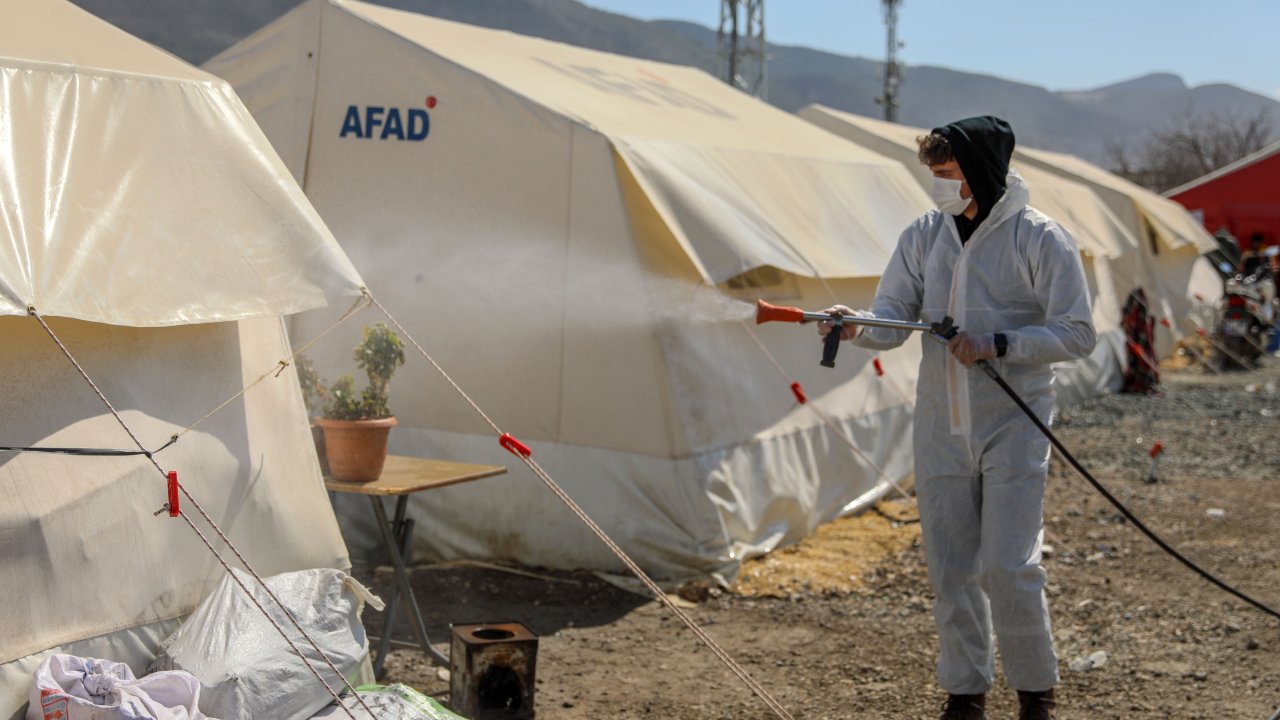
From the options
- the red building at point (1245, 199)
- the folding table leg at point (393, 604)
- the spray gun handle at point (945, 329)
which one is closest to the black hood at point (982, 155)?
the spray gun handle at point (945, 329)

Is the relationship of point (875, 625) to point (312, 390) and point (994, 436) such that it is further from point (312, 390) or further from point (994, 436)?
point (312, 390)

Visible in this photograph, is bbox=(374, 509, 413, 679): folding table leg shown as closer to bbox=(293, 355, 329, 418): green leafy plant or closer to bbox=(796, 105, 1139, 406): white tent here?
bbox=(293, 355, 329, 418): green leafy plant

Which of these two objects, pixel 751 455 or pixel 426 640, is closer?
pixel 426 640

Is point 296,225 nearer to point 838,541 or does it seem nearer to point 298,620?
point 298,620

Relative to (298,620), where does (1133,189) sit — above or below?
above

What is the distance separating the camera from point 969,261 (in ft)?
12.6

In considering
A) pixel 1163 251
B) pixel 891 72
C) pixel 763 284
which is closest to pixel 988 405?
pixel 763 284

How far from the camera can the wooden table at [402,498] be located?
→ 422 cm

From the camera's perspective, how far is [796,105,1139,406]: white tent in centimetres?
1214

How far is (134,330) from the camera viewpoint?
10.8 ft

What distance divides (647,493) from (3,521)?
3107 mm

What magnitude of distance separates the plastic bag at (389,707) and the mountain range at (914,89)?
6849 centimetres

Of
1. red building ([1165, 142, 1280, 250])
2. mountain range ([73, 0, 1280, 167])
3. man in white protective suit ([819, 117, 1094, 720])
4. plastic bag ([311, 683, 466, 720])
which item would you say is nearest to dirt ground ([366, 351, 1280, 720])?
man in white protective suit ([819, 117, 1094, 720])

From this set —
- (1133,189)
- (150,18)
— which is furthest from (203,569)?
(150,18)
